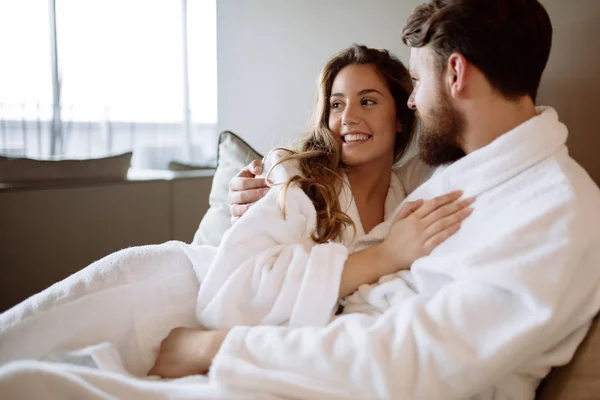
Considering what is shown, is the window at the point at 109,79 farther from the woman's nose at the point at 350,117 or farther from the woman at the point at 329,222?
the woman's nose at the point at 350,117

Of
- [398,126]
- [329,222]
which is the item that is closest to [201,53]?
[398,126]

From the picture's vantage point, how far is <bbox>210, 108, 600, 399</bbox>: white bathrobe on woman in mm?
854

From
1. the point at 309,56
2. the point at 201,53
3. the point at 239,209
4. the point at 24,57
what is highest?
the point at 201,53

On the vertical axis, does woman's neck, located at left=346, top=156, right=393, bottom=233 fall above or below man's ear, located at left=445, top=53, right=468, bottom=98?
below

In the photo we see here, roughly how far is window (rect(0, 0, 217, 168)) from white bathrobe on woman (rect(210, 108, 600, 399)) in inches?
143

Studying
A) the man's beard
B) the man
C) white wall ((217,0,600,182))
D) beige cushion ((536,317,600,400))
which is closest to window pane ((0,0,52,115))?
white wall ((217,0,600,182))

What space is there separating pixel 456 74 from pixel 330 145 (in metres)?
0.43

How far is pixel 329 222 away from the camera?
131 centimetres

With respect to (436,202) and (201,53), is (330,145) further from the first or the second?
(201,53)

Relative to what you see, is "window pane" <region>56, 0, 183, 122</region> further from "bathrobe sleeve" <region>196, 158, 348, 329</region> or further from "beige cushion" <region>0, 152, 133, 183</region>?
"bathrobe sleeve" <region>196, 158, 348, 329</region>

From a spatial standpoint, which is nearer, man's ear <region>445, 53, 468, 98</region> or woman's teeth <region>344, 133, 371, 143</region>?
man's ear <region>445, 53, 468, 98</region>

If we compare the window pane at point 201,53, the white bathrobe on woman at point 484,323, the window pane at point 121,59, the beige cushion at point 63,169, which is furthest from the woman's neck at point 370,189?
the window pane at point 201,53

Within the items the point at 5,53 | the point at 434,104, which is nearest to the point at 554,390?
the point at 434,104

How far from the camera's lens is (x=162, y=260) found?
1.31 m
